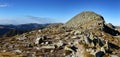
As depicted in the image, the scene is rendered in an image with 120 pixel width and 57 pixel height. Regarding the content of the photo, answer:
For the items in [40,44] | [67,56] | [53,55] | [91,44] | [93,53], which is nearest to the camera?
[93,53]

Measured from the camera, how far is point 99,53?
3501 inches

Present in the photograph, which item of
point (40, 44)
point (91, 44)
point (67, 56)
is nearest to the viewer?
point (67, 56)

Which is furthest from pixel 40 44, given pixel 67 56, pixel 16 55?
pixel 67 56

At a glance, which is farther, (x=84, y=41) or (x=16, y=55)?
(x=84, y=41)

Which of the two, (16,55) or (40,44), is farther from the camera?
(40,44)

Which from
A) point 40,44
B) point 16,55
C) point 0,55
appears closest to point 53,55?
point 16,55

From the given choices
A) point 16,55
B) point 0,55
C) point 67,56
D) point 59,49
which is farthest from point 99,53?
point 0,55

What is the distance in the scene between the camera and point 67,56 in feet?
306

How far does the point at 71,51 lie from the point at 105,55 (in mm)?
17572

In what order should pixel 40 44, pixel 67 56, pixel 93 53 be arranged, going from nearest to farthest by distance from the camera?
pixel 93 53 < pixel 67 56 < pixel 40 44

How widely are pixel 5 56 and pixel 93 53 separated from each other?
40551 millimetres

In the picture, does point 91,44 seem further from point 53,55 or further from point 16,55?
point 16,55

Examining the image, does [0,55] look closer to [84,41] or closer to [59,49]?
[59,49]

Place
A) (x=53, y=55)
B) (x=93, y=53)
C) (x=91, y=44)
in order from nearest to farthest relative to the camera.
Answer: (x=93, y=53) < (x=53, y=55) < (x=91, y=44)
